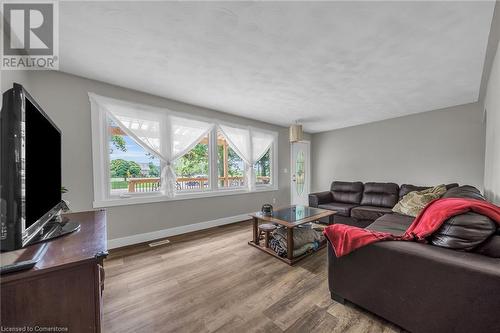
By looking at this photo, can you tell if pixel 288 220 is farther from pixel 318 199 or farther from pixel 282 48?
pixel 282 48

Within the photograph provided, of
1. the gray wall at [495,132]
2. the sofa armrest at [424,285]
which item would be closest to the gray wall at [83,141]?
the sofa armrest at [424,285]

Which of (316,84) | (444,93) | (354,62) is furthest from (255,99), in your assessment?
(444,93)

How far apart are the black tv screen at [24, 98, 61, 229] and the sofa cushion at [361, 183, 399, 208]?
179 inches

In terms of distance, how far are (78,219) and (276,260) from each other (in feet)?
6.78

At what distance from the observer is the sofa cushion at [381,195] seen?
11.9 ft

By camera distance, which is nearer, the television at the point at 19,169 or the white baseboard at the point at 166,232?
the television at the point at 19,169

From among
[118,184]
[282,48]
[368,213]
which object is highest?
[282,48]

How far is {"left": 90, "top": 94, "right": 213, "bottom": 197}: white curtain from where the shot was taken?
2684 millimetres

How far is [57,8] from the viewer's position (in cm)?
138

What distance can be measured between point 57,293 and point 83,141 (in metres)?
2.34

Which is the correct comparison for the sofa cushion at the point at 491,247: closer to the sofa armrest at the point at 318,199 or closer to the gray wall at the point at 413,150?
the sofa armrest at the point at 318,199

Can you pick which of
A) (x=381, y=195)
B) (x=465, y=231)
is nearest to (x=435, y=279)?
(x=465, y=231)

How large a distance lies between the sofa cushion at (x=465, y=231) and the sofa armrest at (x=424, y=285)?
0.05 metres

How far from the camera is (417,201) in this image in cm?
293
